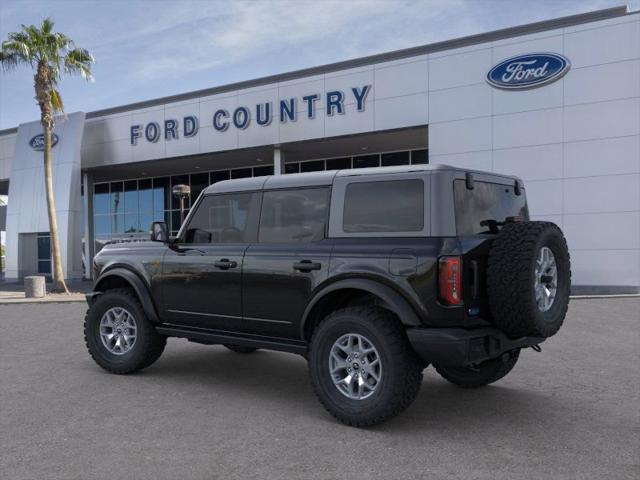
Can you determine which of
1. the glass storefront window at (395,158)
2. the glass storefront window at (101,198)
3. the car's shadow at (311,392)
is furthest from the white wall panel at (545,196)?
the glass storefront window at (101,198)

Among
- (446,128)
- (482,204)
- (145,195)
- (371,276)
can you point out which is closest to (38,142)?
(145,195)

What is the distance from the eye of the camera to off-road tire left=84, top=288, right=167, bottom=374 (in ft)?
19.9

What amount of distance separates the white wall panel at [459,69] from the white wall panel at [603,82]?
248 cm

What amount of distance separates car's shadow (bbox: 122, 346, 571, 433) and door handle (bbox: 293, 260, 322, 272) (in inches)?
48.0

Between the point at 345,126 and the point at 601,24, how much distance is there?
8.31m

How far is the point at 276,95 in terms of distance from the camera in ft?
69.7

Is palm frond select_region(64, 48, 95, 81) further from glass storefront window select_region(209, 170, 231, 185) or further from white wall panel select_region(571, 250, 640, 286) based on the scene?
white wall panel select_region(571, 250, 640, 286)

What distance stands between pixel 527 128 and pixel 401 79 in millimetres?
4402

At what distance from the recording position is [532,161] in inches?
680

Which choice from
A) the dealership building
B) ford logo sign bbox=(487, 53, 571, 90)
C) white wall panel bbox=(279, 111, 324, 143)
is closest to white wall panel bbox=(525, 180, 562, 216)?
the dealership building

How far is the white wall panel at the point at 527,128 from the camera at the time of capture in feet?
55.8

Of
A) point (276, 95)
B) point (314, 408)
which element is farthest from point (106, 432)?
point (276, 95)

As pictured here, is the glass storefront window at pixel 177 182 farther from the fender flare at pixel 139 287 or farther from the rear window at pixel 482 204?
the rear window at pixel 482 204

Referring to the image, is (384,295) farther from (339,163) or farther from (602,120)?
(339,163)
